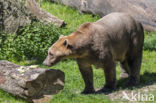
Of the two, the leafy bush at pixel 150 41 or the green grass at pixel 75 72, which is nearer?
the green grass at pixel 75 72

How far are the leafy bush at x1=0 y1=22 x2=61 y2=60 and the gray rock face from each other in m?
0.31

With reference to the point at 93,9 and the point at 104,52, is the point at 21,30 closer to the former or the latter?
the point at 93,9

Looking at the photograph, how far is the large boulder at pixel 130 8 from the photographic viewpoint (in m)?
12.4

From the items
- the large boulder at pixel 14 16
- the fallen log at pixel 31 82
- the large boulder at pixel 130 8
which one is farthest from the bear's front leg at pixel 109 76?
the large boulder at pixel 130 8

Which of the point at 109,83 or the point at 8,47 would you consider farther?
the point at 8,47

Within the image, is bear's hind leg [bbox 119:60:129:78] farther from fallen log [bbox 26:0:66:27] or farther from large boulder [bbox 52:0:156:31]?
fallen log [bbox 26:0:66:27]

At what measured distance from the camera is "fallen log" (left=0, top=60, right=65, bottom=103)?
693 cm

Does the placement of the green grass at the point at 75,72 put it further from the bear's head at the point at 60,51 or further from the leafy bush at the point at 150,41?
the bear's head at the point at 60,51

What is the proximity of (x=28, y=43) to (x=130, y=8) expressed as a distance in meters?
4.18

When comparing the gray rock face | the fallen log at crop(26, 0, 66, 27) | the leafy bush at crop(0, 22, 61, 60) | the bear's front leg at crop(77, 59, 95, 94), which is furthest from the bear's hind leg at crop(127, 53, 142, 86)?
the gray rock face

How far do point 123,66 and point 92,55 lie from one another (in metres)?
1.95

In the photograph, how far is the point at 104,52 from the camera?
7.57 m

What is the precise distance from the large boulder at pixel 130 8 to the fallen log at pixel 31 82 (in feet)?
19.4

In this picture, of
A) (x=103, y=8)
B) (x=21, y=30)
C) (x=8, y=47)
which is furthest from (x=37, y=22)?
(x=103, y=8)
